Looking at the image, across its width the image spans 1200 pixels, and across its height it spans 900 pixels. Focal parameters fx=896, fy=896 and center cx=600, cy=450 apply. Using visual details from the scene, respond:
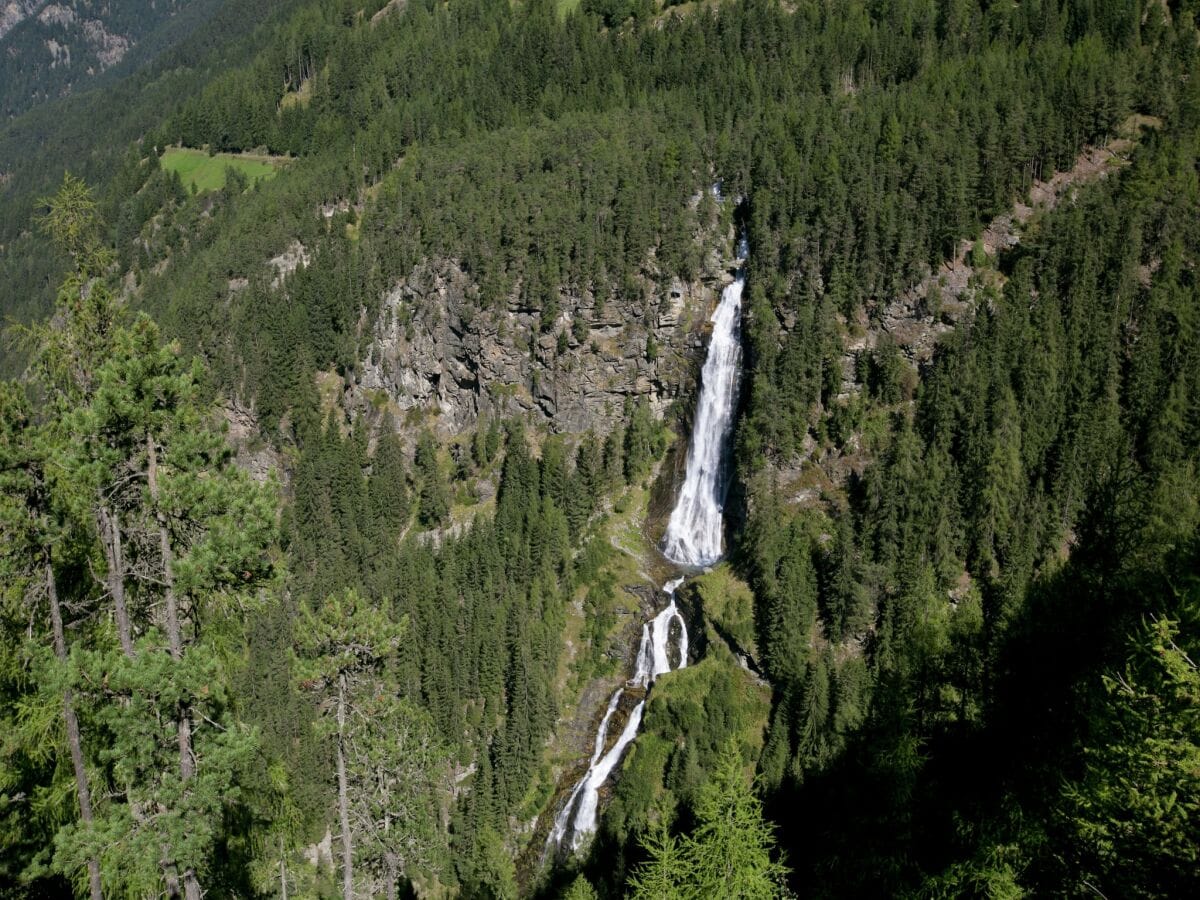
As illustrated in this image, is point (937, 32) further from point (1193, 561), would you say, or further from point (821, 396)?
point (1193, 561)

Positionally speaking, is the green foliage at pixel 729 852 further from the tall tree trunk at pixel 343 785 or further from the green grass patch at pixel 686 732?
the green grass patch at pixel 686 732

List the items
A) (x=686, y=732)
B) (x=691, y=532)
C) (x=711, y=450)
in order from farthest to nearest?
(x=711, y=450) → (x=691, y=532) → (x=686, y=732)

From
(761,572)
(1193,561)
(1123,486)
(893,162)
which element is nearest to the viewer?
(1193,561)

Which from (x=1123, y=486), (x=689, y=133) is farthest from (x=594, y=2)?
(x=1123, y=486)

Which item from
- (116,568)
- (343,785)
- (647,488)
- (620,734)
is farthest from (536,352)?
(116,568)

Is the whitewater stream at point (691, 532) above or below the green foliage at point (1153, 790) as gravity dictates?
below

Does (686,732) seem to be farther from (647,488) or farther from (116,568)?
(116,568)

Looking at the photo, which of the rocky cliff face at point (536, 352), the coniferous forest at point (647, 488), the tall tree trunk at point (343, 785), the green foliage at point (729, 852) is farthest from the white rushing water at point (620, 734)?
the green foliage at point (729, 852)
